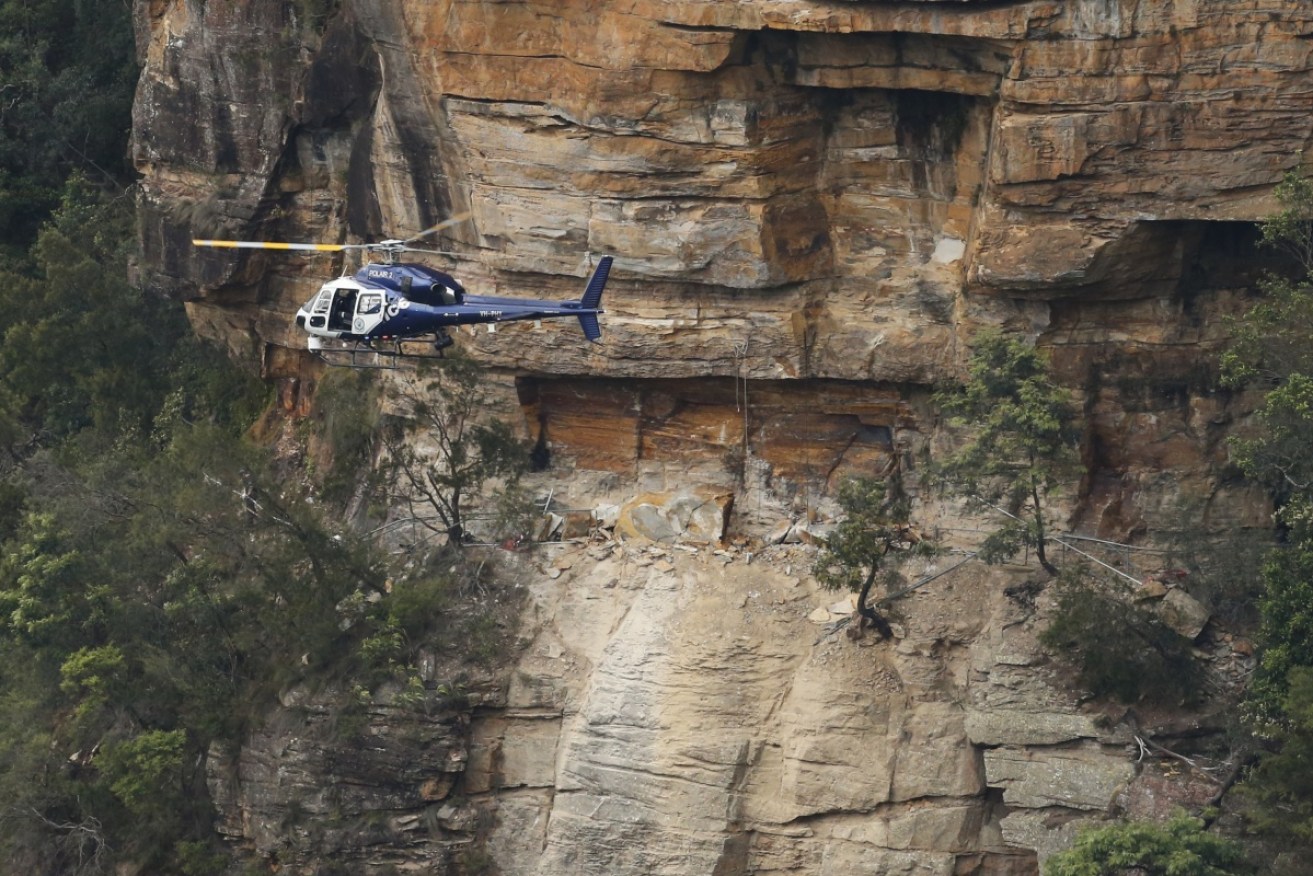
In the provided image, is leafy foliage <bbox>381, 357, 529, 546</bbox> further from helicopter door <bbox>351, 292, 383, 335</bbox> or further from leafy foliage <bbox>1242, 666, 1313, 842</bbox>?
leafy foliage <bbox>1242, 666, 1313, 842</bbox>

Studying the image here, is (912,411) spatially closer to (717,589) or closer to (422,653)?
(717,589)

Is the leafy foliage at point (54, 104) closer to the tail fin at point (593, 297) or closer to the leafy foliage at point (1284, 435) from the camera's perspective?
the tail fin at point (593, 297)

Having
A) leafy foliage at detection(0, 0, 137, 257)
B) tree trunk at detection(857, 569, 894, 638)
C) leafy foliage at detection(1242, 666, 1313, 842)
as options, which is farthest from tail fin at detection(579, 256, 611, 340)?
leafy foliage at detection(0, 0, 137, 257)

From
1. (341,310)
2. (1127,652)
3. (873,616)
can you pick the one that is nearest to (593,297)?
(341,310)

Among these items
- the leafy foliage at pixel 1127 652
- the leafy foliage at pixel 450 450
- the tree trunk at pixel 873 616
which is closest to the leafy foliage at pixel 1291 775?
the leafy foliage at pixel 1127 652

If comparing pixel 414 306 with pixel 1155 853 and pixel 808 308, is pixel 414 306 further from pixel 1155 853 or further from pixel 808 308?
pixel 1155 853

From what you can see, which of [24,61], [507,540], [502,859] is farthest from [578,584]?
[24,61]
